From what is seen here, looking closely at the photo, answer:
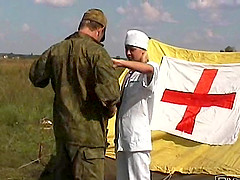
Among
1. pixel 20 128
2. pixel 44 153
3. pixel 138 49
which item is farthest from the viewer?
pixel 20 128

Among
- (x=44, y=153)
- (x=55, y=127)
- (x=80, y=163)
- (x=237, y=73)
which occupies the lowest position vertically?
(x=44, y=153)

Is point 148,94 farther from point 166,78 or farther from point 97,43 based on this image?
point 166,78

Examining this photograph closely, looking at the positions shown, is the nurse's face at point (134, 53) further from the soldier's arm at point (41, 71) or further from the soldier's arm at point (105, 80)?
the soldier's arm at point (41, 71)

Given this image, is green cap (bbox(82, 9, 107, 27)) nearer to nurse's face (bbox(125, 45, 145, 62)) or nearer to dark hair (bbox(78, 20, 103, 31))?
dark hair (bbox(78, 20, 103, 31))

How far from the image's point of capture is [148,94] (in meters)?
3.41

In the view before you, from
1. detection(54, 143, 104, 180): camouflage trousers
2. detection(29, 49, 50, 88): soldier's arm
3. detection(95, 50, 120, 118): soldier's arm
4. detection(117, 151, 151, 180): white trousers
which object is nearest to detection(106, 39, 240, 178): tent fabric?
detection(117, 151, 151, 180): white trousers

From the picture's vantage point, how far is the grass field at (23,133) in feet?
19.6

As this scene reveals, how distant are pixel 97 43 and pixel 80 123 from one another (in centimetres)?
46

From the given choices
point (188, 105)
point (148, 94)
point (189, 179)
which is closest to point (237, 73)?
point (188, 105)

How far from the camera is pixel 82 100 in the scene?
299 centimetres

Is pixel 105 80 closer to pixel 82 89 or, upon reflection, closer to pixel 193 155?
pixel 82 89

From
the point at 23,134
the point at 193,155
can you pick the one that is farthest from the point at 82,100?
the point at 23,134

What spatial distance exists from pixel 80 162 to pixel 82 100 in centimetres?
34

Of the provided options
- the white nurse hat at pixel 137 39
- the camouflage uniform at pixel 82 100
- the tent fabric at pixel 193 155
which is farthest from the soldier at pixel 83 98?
the tent fabric at pixel 193 155
